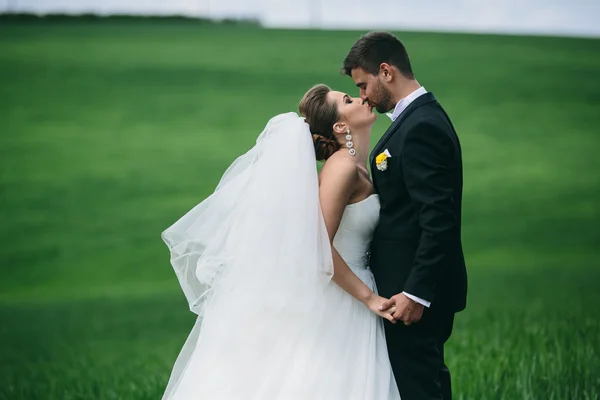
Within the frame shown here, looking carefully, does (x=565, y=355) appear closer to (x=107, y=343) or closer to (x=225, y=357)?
(x=225, y=357)

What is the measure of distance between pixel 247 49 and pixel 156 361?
465 centimetres

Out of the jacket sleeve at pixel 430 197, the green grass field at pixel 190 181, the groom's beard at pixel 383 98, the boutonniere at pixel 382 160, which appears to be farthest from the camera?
the green grass field at pixel 190 181

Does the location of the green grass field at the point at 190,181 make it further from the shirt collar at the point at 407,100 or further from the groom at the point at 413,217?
the shirt collar at the point at 407,100

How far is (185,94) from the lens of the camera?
855 cm

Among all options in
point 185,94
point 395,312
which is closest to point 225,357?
point 395,312

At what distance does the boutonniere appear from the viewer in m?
A: 2.97

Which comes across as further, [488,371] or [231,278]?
[488,371]

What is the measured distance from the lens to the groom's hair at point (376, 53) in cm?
304

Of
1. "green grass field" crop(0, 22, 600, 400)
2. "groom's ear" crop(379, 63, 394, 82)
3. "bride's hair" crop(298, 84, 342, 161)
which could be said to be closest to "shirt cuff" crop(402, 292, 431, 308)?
"bride's hair" crop(298, 84, 342, 161)

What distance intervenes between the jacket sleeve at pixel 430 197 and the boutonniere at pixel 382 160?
0.07m

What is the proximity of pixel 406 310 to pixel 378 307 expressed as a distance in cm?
11

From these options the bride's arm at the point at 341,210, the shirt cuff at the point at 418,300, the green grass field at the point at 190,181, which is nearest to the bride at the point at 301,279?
the bride's arm at the point at 341,210

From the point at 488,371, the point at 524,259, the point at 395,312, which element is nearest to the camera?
the point at 395,312

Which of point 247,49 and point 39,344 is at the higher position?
point 247,49
